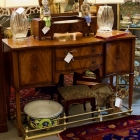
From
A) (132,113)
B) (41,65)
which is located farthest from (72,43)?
(132,113)

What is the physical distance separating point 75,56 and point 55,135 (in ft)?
2.31

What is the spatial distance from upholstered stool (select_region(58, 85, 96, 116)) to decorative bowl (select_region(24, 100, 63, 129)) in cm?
9

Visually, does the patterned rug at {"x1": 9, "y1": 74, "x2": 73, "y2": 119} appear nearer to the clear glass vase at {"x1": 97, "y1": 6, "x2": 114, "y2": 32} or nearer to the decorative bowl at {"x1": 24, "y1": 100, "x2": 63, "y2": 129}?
the decorative bowl at {"x1": 24, "y1": 100, "x2": 63, "y2": 129}

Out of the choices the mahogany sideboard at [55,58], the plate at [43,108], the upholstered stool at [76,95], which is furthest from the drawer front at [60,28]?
the plate at [43,108]

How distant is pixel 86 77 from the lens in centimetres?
311

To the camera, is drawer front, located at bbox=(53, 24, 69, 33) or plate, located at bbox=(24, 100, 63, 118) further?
plate, located at bbox=(24, 100, 63, 118)

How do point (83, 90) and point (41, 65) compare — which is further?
point (83, 90)

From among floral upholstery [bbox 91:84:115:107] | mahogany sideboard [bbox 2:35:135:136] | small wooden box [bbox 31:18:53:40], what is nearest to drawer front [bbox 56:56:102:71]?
mahogany sideboard [bbox 2:35:135:136]

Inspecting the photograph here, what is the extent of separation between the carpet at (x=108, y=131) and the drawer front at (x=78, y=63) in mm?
555

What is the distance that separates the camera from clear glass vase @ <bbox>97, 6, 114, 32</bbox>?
8.84 feet

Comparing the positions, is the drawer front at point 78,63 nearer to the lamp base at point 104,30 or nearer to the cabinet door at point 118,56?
the cabinet door at point 118,56

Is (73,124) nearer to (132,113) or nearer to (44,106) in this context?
(44,106)

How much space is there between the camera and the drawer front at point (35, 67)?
2.22 meters

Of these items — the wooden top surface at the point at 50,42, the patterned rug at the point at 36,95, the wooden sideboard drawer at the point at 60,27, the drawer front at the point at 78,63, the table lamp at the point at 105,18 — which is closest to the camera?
the wooden top surface at the point at 50,42
